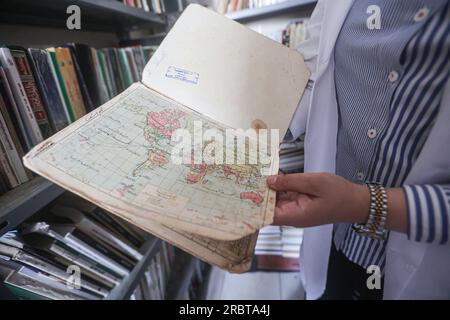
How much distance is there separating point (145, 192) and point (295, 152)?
75cm

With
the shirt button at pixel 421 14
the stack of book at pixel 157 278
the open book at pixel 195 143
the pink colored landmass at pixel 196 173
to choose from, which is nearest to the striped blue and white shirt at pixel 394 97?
the shirt button at pixel 421 14

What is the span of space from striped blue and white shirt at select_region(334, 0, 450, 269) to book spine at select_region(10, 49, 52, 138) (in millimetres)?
713

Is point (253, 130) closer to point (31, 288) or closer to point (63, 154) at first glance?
point (63, 154)

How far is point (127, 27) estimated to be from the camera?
111 centimetres

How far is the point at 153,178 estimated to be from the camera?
329 mm

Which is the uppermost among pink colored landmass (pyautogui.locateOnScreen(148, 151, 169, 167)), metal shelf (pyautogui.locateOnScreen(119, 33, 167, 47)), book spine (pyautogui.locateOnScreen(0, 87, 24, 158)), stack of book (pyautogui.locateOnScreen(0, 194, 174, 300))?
metal shelf (pyautogui.locateOnScreen(119, 33, 167, 47))

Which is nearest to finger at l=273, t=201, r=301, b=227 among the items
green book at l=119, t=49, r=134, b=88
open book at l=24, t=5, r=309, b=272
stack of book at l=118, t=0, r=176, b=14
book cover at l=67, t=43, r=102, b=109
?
open book at l=24, t=5, r=309, b=272

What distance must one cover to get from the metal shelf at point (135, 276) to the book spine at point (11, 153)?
404mm

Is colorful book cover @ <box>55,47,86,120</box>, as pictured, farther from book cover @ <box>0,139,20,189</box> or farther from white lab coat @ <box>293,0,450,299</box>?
white lab coat @ <box>293,0,450,299</box>

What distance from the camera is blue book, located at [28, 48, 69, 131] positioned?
1.49 feet
